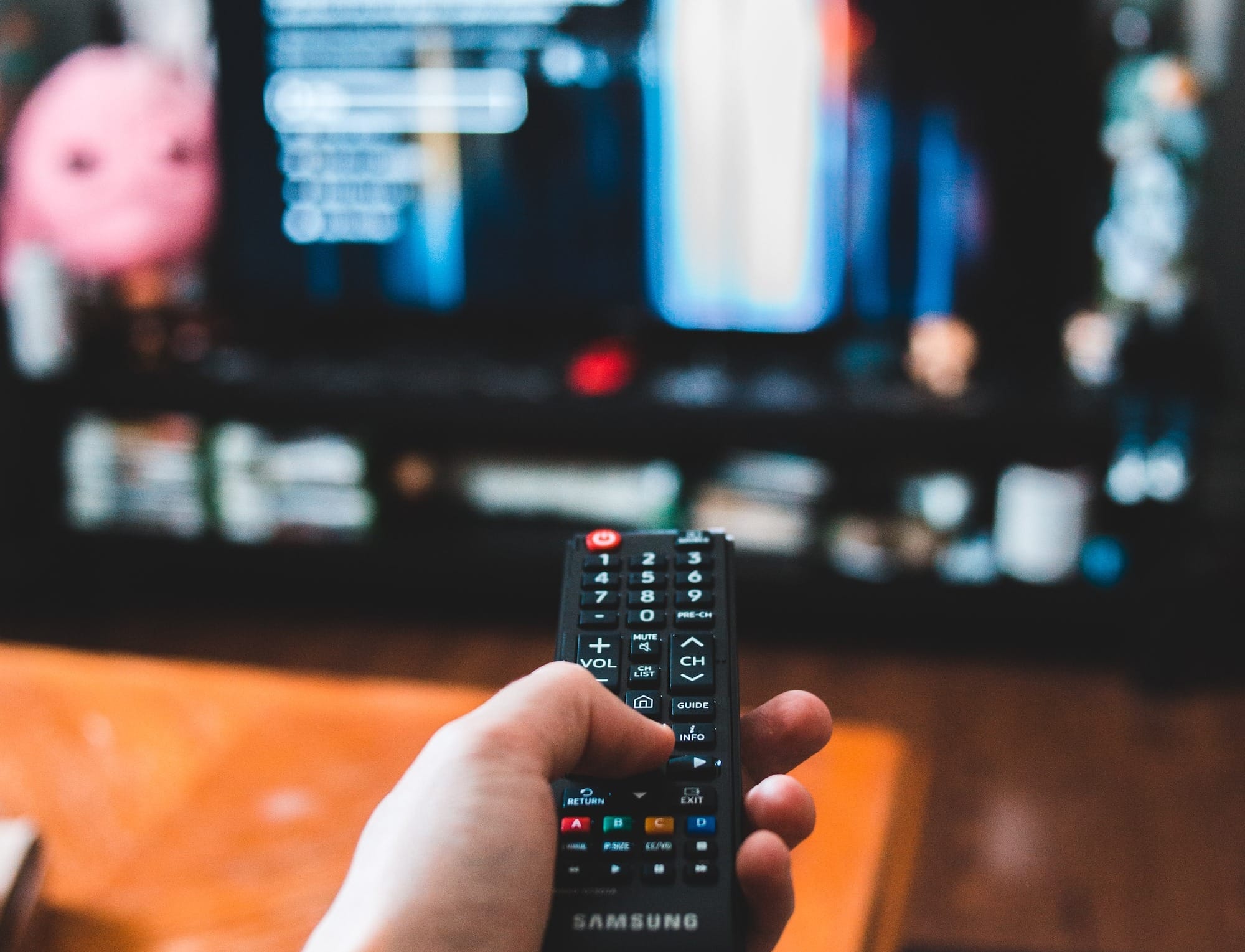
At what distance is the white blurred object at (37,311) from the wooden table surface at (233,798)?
1.11 m

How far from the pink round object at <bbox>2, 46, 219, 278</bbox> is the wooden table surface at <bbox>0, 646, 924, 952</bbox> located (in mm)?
1130

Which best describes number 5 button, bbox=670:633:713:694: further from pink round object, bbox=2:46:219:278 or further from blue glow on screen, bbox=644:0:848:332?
pink round object, bbox=2:46:219:278

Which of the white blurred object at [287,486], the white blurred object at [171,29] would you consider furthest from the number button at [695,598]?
the white blurred object at [171,29]

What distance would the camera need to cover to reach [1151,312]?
1729 millimetres

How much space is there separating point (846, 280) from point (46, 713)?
1325 millimetres

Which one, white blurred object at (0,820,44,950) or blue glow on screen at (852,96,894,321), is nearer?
white blurred object at (0,820,44,950)

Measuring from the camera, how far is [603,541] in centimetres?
65

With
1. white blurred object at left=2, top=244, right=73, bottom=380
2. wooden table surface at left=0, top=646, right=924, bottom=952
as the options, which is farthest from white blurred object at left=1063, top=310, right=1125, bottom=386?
white blurred object at left=2, top=244, right=73, bottom=380

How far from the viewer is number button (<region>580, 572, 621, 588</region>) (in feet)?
2.06

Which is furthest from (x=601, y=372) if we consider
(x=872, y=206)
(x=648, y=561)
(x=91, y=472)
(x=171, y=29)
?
(x=648, y=561)

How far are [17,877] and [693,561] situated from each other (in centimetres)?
41

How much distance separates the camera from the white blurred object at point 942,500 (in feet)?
5.99

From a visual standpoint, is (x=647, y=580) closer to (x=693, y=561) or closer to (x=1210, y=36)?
(x=693, y=561)

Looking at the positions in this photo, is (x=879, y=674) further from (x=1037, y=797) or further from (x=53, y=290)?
(x=53, y=290)
